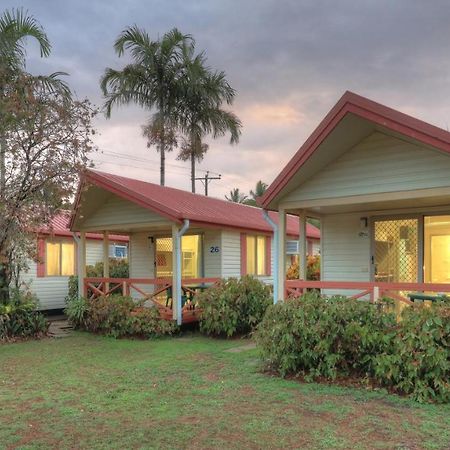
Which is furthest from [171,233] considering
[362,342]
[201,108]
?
[201,108]

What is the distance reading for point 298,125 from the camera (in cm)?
1531

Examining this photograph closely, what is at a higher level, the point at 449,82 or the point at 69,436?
the point at 449,82

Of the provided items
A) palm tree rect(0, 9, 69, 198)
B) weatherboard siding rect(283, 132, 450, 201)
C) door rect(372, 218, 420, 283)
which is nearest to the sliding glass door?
door rect(372, 218, 420, 283)

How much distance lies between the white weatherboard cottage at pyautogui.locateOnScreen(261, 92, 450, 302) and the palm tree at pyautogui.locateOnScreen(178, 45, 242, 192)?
1293 cm

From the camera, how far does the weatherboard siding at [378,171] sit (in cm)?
709

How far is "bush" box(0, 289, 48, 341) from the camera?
1058 cm

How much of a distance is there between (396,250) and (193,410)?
5.69m

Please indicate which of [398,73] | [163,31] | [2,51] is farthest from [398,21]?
[163,31]

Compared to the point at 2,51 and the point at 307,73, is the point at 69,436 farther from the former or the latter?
the point at 307,73

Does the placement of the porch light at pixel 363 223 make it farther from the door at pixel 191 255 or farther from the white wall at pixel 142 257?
the white wall at pixel 142 257

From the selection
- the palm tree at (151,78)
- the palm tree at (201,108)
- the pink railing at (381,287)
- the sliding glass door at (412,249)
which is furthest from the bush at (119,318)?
the palm tree at (201,108)

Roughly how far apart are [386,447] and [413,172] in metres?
4.53

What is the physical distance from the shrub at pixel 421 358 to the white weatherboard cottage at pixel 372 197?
43.7 inches

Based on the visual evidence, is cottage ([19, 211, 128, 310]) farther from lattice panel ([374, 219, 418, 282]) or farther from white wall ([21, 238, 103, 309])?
lattice panel ([374, 219, 418, 282])
